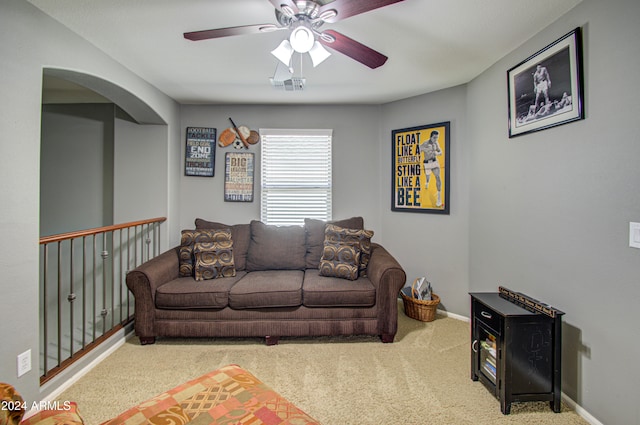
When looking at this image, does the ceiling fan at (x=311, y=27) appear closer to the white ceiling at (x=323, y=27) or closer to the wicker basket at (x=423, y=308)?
the white ceiling at (x=323, y=27)

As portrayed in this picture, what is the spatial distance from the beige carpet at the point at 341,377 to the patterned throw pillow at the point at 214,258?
599mm

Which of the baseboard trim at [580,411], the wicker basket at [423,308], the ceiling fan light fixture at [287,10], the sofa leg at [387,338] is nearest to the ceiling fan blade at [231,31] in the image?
the ceiling fan light fixture at [287,10]

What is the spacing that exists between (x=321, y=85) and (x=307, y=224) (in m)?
1.50

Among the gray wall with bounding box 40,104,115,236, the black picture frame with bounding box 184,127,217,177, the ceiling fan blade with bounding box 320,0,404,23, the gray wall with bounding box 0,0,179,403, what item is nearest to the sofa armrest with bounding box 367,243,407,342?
the ceiling fan blade with bounding box 320,0,404,23

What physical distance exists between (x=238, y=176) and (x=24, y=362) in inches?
98.7

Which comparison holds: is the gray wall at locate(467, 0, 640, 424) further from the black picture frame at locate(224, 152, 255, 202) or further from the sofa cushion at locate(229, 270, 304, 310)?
the black picture frame at locate(224, 152, 255, 202)

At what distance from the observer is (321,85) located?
3.04 meters

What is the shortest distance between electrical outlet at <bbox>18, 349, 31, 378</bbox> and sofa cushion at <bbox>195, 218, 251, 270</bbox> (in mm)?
1668

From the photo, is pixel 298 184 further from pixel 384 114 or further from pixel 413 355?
pixel 413 355

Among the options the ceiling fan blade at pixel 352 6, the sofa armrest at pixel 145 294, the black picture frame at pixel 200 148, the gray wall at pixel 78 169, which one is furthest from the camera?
the black picture frame at pixel 200 148

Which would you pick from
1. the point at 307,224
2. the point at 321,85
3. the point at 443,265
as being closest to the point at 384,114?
the point at 321,85

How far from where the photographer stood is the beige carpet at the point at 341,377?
5.79 feet

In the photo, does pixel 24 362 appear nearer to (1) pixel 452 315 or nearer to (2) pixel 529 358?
(2) pixel 529 358

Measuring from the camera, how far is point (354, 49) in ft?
5.98
